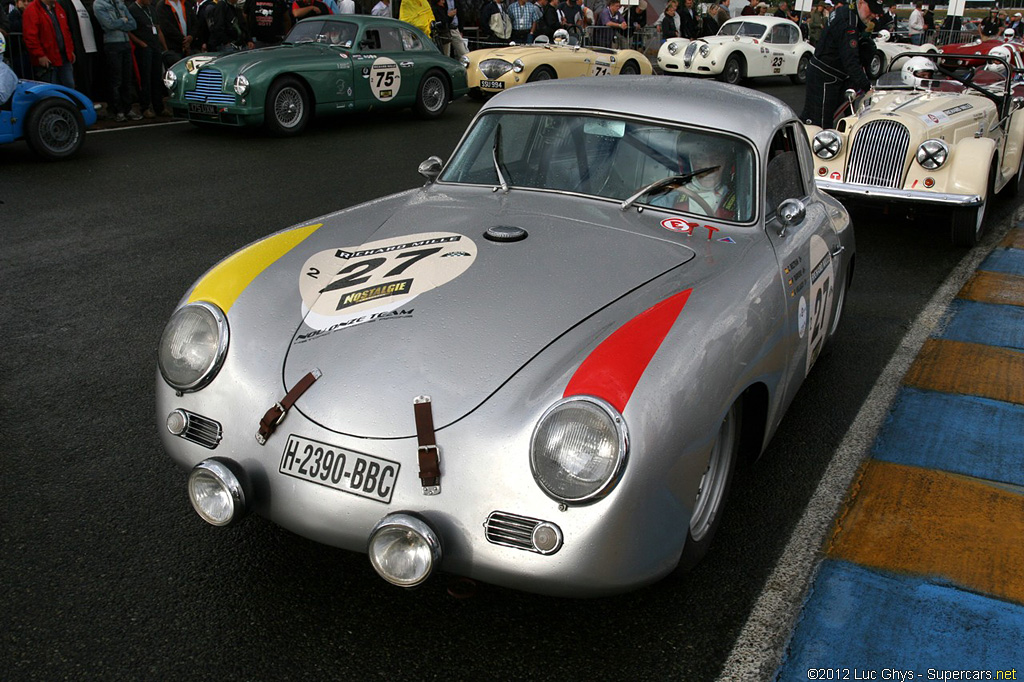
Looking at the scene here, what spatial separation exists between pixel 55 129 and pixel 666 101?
25.4 ft

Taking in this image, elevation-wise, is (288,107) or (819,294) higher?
(819,294)

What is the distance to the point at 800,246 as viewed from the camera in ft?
12.2

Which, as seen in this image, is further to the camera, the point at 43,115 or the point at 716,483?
the point at 43,115

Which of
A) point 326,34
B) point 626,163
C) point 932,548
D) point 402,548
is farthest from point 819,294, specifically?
point 326,34

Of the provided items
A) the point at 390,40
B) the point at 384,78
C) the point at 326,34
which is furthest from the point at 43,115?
the point at 390,40

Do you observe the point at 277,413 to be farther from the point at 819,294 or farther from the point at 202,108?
the point at 202,108

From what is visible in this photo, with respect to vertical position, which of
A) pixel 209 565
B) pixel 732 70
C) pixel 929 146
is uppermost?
pixel 929 146

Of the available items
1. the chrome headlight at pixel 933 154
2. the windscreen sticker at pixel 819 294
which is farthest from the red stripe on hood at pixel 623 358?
the chrome headlight at pixel 933 154

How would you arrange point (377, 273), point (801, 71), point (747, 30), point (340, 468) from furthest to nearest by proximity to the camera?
point (801, 71)
point (747, 30)
point (377, 273)
point (340, 468)

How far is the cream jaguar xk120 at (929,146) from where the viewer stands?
23.6 ft

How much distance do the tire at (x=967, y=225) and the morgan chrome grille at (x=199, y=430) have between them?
6.30 metres

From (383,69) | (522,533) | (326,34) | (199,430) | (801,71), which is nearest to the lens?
(522,533)

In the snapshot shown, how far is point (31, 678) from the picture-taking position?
241cm

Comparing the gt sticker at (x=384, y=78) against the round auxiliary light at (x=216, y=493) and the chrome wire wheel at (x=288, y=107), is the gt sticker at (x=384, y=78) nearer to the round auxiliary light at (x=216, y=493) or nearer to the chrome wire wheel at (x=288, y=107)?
the chrome wire wheel at (x=288, y=107)
